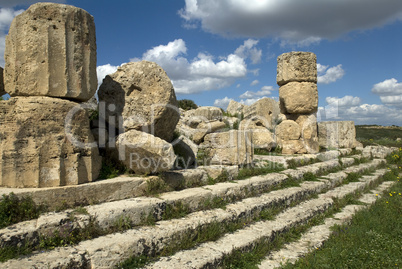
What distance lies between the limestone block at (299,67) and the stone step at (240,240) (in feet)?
14.1

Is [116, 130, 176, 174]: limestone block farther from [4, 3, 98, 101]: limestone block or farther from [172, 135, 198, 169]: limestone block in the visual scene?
[172, 135, 198, 169]: limestone block

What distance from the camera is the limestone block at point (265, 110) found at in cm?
1211

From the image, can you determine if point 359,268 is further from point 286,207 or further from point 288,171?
point 288,171

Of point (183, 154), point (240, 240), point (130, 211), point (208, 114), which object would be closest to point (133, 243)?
point (130, 211)

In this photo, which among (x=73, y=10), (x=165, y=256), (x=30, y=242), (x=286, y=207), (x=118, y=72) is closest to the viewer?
(x=30, y=242)

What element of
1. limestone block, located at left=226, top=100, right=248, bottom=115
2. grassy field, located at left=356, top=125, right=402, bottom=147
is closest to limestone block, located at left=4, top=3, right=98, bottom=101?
limestone block, located at left=226, top=100, right=248, bottom=115

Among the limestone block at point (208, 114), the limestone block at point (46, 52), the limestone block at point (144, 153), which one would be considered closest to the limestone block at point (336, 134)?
the limestone block at point (208, 114)

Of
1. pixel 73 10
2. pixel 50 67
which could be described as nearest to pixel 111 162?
pixel 50 67

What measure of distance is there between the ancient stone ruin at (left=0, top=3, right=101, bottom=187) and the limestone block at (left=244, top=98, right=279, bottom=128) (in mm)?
8910

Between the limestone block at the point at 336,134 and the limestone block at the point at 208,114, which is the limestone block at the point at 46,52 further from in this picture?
the limestone block at the point at 336,134

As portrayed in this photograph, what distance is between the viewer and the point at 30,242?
8.94 ft

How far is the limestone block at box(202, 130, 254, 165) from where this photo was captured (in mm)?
5801

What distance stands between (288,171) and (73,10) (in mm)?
5236

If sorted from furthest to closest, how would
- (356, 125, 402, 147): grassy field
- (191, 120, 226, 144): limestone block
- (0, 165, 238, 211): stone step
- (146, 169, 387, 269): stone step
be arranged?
(356, 125, 402, 147): grassy field
(191, 120, 226, 144): limestone block
(0, 165, 238, 211): stone step
(146, 169, 387, 269): stone step
